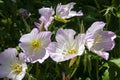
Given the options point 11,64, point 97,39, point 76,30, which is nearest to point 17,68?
point 11,64

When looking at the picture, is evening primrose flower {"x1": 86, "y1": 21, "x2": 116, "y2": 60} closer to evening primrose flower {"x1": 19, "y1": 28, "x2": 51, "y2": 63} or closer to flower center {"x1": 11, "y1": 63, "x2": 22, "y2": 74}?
evening primrose flower {"x1": 19, "y1": 28, "x2": 51, "y2": 63}

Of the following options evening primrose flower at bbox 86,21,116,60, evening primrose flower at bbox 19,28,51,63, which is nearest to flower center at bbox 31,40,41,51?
evening primrose flower at bbox 19,28,51,63

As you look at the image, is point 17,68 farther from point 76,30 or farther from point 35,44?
point 76,30

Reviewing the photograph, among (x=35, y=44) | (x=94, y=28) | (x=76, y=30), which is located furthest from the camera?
(x=76, y=30)

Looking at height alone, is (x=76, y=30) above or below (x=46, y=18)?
below

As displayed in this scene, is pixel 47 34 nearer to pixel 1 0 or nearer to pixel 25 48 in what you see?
pixel 25 48

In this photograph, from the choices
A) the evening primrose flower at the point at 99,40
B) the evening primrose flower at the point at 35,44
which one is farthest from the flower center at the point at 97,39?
the evening primrose flower at the point at 35,44
